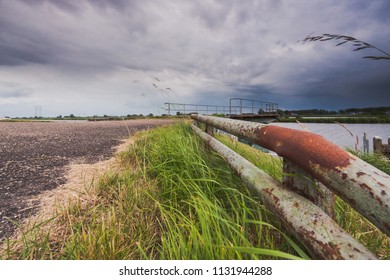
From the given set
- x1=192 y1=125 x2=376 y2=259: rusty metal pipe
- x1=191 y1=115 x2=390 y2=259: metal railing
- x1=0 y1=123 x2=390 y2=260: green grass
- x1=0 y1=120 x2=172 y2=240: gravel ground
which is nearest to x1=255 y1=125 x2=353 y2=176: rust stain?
x1=191 y1=115 x2=390 y2=259: metal railing

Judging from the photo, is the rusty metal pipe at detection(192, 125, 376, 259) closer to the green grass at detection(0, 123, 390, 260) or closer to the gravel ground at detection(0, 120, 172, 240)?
the green grass at detection(0, 123, 390, 260)

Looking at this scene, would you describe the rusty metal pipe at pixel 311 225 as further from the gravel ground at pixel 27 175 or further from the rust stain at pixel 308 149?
the gravel ground at pixel 27 175

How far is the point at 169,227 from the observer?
50.8 inches

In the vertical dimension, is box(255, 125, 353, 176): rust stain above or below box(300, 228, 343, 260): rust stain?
above

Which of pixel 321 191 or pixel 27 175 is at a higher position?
pixel 321 191

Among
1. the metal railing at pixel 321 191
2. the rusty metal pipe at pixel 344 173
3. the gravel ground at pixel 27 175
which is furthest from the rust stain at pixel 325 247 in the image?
the gravel ground at pixel 27 175

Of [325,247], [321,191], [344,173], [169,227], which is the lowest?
[169,227]

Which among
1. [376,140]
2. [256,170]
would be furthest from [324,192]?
[376,140]

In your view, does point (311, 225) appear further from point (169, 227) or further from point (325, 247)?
point (169, 227)

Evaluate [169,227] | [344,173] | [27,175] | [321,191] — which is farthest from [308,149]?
[27,175]

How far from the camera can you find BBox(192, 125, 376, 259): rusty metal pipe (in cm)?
78

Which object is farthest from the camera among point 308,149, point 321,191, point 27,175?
point 27,175

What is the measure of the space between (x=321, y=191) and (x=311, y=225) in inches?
7.6
